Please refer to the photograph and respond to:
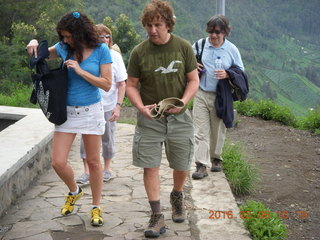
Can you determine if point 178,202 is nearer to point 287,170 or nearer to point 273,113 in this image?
point 287,170

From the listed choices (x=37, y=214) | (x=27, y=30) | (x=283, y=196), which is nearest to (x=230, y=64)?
(x=283, y=196)

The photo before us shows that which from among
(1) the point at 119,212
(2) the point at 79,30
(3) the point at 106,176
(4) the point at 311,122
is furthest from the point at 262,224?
(4) the point at 311,122

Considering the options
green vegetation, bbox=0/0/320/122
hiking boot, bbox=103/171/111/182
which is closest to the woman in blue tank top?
hiking boot, bbox=103/171/111/182

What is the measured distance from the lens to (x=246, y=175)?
21.6ft

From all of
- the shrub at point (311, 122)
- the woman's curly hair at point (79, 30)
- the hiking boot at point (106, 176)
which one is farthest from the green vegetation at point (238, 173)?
the shrub at point (311, 122)

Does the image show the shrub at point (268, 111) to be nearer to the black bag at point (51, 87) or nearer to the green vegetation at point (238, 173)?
the green vegetation at point (238, 173)

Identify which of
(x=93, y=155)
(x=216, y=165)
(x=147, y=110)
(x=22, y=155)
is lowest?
(x=216, y=165)

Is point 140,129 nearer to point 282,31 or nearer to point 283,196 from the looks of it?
point 283,196

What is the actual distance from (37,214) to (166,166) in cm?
229

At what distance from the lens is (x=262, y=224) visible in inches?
196

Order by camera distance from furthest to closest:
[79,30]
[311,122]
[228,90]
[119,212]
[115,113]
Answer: [311,122] → [228,90] → [115,113] → [119,212] → [79,30]

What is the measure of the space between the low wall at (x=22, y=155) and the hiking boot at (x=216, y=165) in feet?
Result: 6.76

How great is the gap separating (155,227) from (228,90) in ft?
7.85

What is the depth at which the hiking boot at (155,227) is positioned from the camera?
457 centimetres
